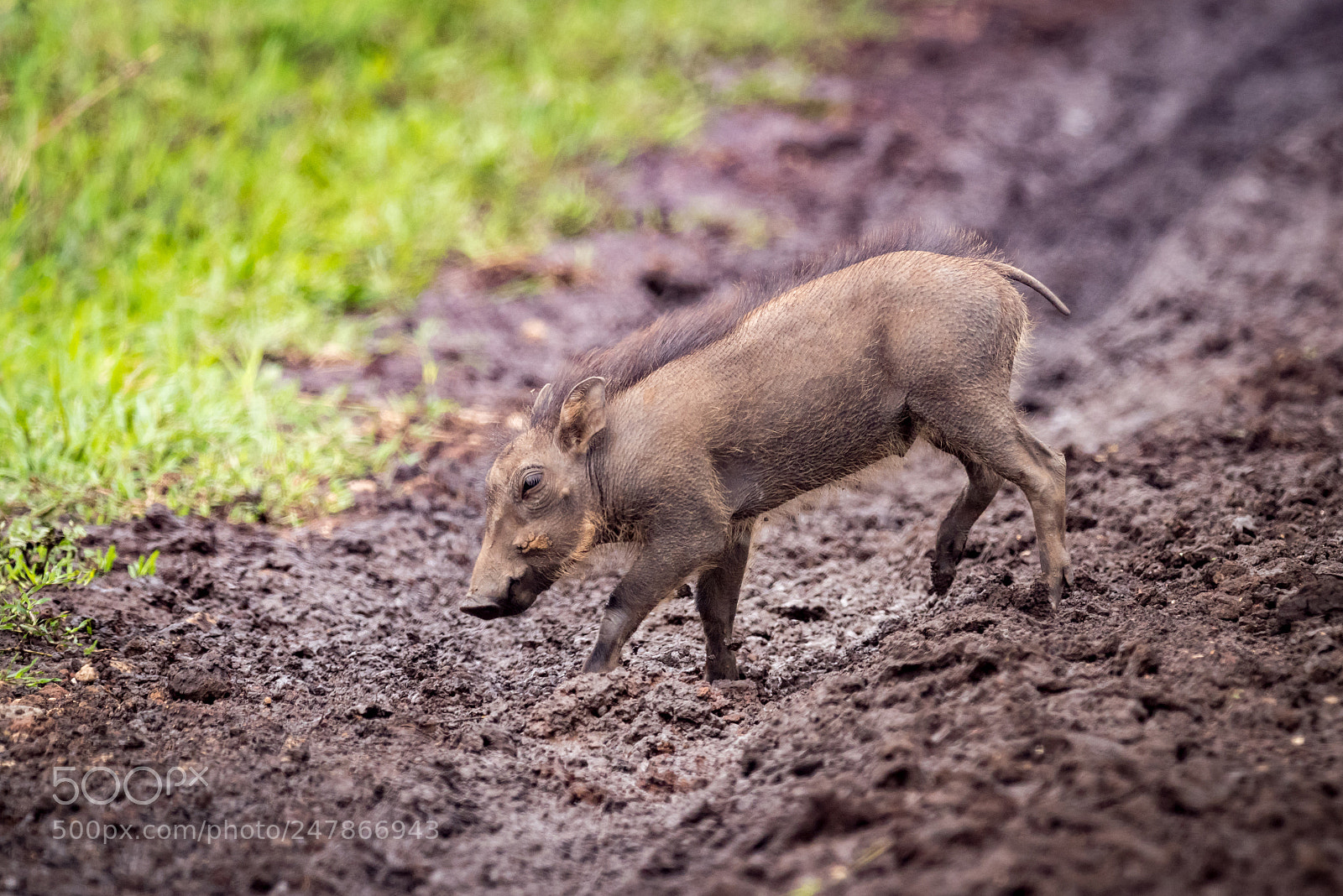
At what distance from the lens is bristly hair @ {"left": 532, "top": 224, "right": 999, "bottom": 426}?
146 inches

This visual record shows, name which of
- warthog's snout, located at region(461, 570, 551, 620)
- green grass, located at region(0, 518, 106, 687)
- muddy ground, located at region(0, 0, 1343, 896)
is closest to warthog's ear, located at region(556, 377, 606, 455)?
warthog's snout, located at region(461, 570, 551, 620)

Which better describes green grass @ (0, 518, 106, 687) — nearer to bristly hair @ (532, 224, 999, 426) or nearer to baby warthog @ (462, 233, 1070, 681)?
baby warthog @ (462, 233, 1070, 681)

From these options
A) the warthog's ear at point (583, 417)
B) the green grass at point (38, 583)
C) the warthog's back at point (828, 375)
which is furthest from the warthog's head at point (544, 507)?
the green grass at point (38, 583)

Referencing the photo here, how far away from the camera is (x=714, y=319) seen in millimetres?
3744

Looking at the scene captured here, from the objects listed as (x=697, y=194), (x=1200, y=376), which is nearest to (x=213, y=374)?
(x=697, y=194)

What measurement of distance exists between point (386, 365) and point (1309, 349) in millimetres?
4700

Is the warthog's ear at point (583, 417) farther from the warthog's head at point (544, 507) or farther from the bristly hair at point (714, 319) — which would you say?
the bristly hair at point (714, 319)

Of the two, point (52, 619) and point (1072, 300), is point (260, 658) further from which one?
point (1072, 300)

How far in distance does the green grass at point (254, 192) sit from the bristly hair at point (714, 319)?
160 centimetres

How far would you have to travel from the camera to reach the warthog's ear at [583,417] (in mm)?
3500

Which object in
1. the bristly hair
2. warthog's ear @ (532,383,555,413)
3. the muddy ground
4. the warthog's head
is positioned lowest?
the muddy ground

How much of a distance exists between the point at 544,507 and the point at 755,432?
688 mm

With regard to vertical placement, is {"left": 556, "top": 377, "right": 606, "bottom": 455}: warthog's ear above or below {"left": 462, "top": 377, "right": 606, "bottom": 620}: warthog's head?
above

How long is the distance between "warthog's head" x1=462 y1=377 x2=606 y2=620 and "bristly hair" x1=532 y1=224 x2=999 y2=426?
0.50 feet
